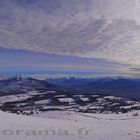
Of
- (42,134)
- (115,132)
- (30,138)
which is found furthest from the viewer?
(115,132)

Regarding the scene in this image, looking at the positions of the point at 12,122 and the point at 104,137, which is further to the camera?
the point at 12,122

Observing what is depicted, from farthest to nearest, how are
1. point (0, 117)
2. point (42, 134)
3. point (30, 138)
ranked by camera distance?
1. point (0, 117)
2. point (42, 134)
3. point (30, 138)

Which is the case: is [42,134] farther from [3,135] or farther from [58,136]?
[3,135]

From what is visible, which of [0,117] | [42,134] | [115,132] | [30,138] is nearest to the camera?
[30,138]

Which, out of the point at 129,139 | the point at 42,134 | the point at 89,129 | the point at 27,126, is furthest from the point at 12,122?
the point at 129,139

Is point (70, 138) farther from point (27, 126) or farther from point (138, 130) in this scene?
point (138, 130)

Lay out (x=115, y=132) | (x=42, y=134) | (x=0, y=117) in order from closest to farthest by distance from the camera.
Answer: (x=42, y=134) < (x=115, y=132) < (x=0, y=117)

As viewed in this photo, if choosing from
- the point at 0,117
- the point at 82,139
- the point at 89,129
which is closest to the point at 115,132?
the point at 89,129

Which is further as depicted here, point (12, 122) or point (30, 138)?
point (12, 122)
